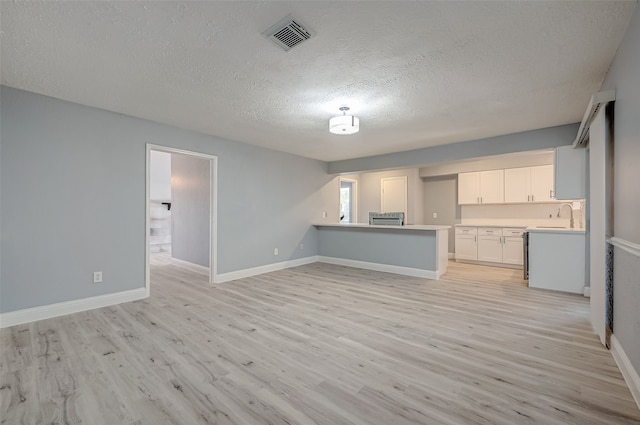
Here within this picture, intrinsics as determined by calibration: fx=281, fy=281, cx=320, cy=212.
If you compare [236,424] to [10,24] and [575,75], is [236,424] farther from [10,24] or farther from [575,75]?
[575,75]

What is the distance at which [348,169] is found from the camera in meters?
6.55

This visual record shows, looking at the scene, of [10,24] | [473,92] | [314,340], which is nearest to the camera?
[10,24]

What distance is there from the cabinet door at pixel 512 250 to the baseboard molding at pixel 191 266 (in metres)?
6.02

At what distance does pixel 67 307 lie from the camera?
3195 millimetres

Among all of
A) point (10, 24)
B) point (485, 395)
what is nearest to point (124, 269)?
point (10, 24)

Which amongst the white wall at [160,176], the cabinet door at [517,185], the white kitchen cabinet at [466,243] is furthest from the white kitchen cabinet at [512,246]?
the white wall at [160,176]

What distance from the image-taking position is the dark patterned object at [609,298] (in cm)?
233

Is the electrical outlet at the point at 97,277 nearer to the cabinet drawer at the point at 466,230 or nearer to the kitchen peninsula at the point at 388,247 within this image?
the kitchen peninsula at the point at 388,247

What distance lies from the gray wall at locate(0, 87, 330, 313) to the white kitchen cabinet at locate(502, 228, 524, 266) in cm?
564

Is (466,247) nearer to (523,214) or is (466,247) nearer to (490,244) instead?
(490,244)

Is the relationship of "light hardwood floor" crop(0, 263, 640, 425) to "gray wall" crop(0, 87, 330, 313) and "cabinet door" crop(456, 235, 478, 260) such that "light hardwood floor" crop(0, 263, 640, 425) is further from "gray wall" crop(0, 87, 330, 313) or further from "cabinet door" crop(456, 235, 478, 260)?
"cabinet door" crop(456, 235, 478, 260)

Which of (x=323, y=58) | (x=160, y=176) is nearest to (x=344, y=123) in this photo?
(x=323, y=58)

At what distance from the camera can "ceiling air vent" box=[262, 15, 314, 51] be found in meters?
1.86

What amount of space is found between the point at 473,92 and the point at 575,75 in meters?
0.82
